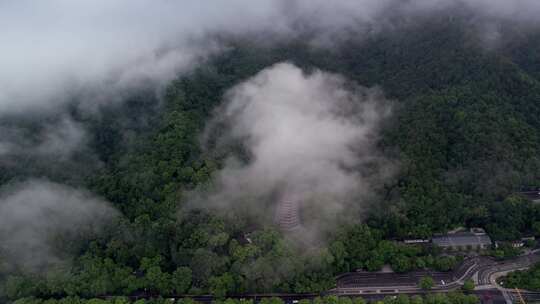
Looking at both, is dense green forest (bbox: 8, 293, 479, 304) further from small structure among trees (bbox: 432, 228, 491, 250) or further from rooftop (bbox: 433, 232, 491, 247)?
rooftop (bbox: 433, 232, 491, 247)

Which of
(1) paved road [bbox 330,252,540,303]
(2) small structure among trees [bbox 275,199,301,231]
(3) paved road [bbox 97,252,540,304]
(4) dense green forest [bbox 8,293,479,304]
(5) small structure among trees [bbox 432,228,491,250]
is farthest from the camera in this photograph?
(2) small structure among trees [bbox 275,199,301,231]

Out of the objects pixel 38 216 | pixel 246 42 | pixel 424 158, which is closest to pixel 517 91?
pixel 424 158

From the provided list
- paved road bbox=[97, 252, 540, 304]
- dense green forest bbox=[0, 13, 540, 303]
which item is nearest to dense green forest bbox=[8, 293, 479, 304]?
dense green forest bbox=[0, 13, 540, 303]

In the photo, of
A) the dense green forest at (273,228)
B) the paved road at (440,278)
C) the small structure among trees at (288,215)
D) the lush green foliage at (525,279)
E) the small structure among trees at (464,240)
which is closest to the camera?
the lush green foliage at (525,279)

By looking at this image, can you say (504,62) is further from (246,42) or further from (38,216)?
(38,216)

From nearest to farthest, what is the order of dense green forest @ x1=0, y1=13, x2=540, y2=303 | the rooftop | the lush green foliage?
the lush green foliage < dense green forest @ x1=0, y1=13, x2=540, y2=303 < the rooftop

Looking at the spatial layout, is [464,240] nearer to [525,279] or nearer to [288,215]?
[525,279]

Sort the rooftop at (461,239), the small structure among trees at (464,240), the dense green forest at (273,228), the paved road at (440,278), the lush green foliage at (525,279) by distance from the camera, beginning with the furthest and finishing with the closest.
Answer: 1. the rooftop at (461,239)
2. the small structure among trees at (464,240)
3. the paved road at (440,278)
4. the dense green forest at (273,228)
5. the lush green foliage at (525,279)

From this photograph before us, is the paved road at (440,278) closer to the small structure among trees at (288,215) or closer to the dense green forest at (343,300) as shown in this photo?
the dense green forest at (343,300)

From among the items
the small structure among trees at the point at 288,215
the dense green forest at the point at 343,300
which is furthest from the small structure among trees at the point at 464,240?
the small structure among trees at the point at 288,215
